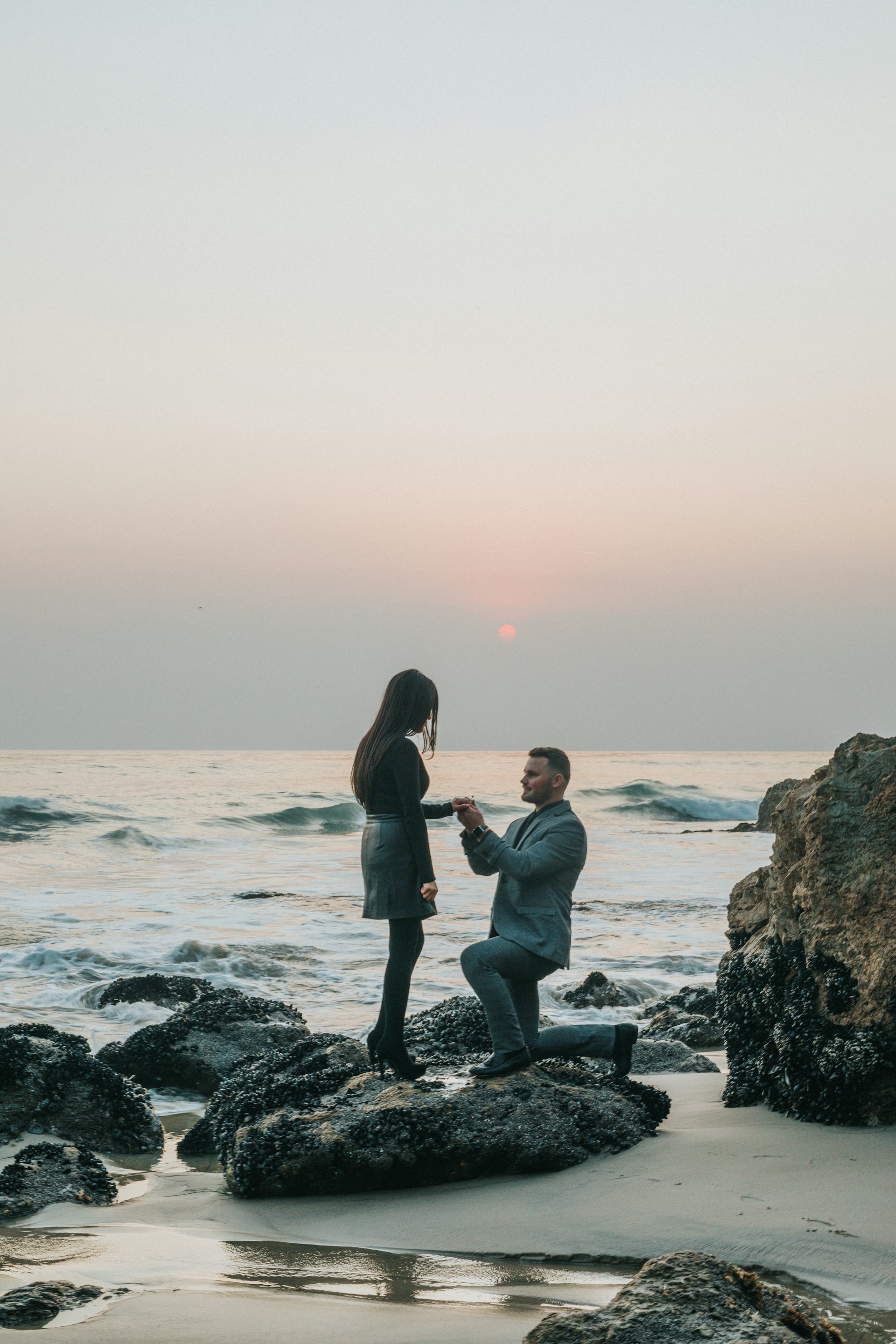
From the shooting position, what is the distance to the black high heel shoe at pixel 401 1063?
530 cm

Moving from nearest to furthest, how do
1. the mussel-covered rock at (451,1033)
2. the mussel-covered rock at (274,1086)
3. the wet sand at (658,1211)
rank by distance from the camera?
the wet sand at (658,1211) < the mussel-covered rock at (274,1086) < the mussel-covered rock at (451,1033)

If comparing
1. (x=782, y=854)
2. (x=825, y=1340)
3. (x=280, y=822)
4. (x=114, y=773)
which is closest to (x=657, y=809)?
(x=280, y=822)

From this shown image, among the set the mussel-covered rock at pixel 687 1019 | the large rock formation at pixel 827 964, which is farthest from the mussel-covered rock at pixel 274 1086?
the mussel-covered rock at pixel 687 1019

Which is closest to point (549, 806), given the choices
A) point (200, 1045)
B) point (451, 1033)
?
point (451, 1033)

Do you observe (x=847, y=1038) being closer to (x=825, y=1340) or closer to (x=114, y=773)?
(x=825, y=1340)

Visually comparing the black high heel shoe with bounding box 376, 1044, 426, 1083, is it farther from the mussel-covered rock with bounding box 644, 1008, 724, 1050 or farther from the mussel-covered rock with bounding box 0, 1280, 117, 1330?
the mussel-covered rock with bounding box 644, 1008, 724, 1050

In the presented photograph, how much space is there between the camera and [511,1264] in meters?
3.85

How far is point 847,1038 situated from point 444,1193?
2.00 metres

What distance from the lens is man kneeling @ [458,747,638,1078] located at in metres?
5.20

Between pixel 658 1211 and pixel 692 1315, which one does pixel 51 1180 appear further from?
pixel 692 1315

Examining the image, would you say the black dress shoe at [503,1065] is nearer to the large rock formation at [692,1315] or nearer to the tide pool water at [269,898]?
the large rock formation at [692,1315]

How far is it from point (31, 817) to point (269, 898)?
A: 56.7 ft

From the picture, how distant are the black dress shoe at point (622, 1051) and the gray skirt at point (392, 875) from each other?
115 centimetres

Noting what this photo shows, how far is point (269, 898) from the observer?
719 inches
